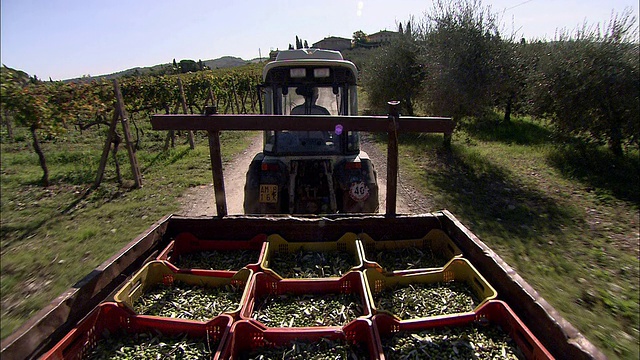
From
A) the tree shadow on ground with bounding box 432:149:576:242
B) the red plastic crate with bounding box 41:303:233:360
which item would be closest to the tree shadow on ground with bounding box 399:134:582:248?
the tree shadow on ground with bounding box 432:149:576:242

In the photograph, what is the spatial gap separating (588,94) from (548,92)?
108 cm

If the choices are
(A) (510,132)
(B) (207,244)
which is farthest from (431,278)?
(A) (510,132)

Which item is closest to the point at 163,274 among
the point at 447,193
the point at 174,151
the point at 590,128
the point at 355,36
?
the point at 447,193

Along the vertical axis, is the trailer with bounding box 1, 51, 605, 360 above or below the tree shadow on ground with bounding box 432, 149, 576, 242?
above

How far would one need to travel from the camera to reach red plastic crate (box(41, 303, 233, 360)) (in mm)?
2035

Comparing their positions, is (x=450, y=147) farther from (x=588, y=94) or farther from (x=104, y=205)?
(x=104, y=205)

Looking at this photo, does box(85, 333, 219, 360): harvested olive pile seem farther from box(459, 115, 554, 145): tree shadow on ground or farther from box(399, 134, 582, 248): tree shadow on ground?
box(459, 115, 554, 145): tree shadow on ground

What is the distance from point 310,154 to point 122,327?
290 centimetres

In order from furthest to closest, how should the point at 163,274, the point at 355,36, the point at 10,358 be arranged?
the point at 355,36, the point at 163,274, the point at 10,358

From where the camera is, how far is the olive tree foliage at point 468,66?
9.77 metres

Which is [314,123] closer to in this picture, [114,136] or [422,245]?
[422,245]

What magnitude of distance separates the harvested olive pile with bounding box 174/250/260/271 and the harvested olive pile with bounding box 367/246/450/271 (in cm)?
115

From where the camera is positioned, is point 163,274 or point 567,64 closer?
point 163,274

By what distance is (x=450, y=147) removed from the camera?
37.6 ft
